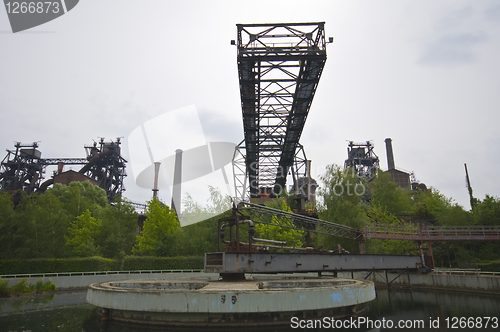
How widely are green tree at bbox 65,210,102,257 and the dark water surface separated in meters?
11.6

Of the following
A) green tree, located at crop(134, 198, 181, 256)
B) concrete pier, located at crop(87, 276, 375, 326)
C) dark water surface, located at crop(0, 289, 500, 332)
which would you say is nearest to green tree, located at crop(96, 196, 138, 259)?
green tree, located at crop(134, 198, 181, 256)

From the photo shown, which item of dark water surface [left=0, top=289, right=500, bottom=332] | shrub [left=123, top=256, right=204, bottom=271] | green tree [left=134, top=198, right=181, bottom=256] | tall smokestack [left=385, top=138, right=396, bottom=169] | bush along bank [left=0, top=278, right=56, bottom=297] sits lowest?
dark water surface [left=0, top=289, right=500, bottom=332]

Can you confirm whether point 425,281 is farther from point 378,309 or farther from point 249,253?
point 249,253

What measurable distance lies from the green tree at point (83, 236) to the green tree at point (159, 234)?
4.65 m

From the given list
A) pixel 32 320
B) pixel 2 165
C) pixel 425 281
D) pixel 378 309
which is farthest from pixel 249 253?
pixel 2 165

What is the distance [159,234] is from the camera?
3188 centimetres

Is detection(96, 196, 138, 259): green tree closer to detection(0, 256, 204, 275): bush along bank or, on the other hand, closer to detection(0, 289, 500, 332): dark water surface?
detection(0, 256, 204, 275): bush along bank

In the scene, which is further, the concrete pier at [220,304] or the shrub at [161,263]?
the shrub at [161,263]

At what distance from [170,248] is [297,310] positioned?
74.3ft

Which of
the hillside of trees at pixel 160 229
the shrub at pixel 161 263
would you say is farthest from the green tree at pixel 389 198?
the shrub at pixel 161 263

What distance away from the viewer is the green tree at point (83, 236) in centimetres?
3027

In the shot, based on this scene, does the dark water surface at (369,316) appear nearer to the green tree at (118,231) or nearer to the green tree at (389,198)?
the green tree at (118,231)

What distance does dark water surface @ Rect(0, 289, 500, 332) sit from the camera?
10938 millimetres

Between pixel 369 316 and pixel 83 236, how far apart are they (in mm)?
28454
